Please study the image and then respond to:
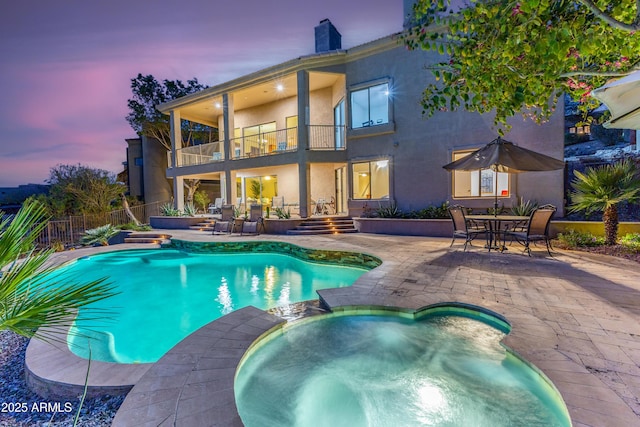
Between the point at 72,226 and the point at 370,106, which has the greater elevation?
the point at 370,106

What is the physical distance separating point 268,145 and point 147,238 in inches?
338

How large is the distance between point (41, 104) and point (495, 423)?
2999 cm

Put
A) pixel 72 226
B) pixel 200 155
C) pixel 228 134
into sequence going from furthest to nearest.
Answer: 1. pixel 200 155
2. pixel 228 134
3. pixel 72 226

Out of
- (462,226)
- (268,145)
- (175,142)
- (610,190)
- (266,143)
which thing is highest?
(175,142)

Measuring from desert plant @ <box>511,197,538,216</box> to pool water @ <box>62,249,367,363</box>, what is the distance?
19.2 feet

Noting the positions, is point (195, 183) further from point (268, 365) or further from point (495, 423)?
point (495, 423)

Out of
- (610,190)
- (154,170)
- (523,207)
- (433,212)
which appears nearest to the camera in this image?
(610,190)

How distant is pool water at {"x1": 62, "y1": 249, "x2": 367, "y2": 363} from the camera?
4.50 m

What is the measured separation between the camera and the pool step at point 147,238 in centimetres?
1202

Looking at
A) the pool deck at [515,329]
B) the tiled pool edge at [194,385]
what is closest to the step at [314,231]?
the pool deck at [515,329]

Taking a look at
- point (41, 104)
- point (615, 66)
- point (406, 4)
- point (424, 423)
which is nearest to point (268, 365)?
point (424, 423)

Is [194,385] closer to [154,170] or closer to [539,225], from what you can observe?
[539,225]

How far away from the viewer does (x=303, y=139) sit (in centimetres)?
1316

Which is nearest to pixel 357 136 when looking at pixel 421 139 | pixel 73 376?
pixel 421 139
